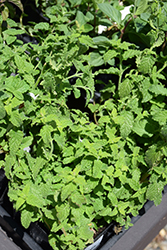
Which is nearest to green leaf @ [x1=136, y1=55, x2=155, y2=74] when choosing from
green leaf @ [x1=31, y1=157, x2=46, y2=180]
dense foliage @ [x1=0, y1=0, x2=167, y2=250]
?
dense foliage @ [x1=0, y1=0, x2=167, y2=250]

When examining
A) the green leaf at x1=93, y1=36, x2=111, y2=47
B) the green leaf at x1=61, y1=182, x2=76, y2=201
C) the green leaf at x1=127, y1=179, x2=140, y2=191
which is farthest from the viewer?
the green leaf at x1=93, y1=36, x2=111, y2=47

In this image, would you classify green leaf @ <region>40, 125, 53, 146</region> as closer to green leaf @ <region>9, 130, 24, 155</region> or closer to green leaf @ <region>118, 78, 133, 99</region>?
green leaf @ <region>9, 130, 24, 155</region>

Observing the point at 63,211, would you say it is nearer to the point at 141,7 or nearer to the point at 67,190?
the point at 67,190

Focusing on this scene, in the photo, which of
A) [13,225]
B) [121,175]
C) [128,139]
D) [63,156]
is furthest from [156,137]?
[13,225]

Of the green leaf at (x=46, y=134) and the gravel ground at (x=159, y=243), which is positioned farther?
the gravel ground at (x=159, y=243)

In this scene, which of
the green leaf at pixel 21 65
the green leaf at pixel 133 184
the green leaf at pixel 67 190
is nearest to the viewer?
the green leaf at pixel 67 190

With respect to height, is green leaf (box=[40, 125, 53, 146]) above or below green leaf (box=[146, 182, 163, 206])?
above

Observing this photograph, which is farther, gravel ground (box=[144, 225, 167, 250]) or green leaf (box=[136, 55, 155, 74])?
gravel ground (box=[144, 225, 167, 250])

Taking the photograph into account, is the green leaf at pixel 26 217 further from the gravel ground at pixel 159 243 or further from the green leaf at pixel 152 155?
the gravel ground at pixel 159 243

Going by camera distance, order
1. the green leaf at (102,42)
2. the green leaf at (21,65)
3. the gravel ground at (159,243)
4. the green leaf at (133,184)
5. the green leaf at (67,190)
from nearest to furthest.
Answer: the green leaf at (67,190) → the green leaf at (21,65) → the green leaf at (133,184) → the green leaf at (102,42) → the gravel ground at (159,243)

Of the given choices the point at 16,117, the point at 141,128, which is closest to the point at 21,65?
the point at 16,117

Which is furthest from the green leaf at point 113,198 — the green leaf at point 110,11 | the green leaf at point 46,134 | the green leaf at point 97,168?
the green leaf at point 110,11

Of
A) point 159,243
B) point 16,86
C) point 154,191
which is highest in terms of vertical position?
point 16,86

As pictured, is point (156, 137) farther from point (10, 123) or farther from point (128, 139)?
point (10, 123)
